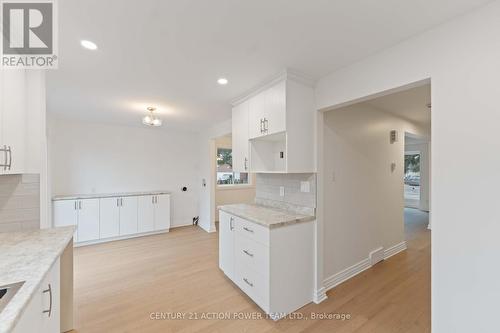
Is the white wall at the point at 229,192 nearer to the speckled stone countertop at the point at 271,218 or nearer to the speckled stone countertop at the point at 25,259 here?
the speckled stone countertop at the point at 271,218

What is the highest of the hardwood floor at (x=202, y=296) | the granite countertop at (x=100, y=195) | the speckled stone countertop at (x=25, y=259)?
the speckled stone countertop at (x=25, y=259)

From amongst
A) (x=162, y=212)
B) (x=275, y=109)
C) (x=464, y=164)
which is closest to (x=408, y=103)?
(x=464, y=164)

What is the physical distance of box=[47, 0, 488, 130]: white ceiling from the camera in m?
1.25

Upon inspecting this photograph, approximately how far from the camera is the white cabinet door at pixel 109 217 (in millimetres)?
4035

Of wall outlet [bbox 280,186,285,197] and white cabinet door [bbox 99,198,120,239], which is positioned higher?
wall outlet [bbox 280,186,285,197]

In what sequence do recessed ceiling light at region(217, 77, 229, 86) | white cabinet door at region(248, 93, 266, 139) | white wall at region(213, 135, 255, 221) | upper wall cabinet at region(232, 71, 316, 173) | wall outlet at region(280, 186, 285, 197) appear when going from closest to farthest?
upper wall cabinet at region(232, 71, 316, 173)
recessed ceiling light at region(217, 77, 229, 86)
white cabinet door at region(248, 93, 266, 139)
wall outlet at region(280, 186, 285, 197)
white wall at region(213, 135, 255, 221)

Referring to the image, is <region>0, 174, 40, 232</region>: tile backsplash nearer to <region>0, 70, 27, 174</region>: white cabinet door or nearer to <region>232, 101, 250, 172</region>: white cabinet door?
<region>0, 70, 27, 174</region>: white cabinet door

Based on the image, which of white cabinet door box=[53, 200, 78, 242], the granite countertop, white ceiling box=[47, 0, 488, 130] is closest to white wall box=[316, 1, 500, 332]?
white ceiling box=[47, 0, 488, 130]

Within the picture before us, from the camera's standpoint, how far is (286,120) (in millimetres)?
2127

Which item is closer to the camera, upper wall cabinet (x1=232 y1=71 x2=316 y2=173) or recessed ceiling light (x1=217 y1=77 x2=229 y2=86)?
upper wall cabinet (x1=232 y1=71 x2=316 y2=173)

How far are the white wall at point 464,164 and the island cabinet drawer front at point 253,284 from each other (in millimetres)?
1299

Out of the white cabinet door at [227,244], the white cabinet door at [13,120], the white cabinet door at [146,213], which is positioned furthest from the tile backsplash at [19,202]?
the white cabinet door at [146,213]

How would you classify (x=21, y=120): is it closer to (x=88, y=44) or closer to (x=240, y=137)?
(x=88, y=44)

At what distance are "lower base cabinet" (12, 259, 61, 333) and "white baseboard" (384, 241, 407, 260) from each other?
160 inches
